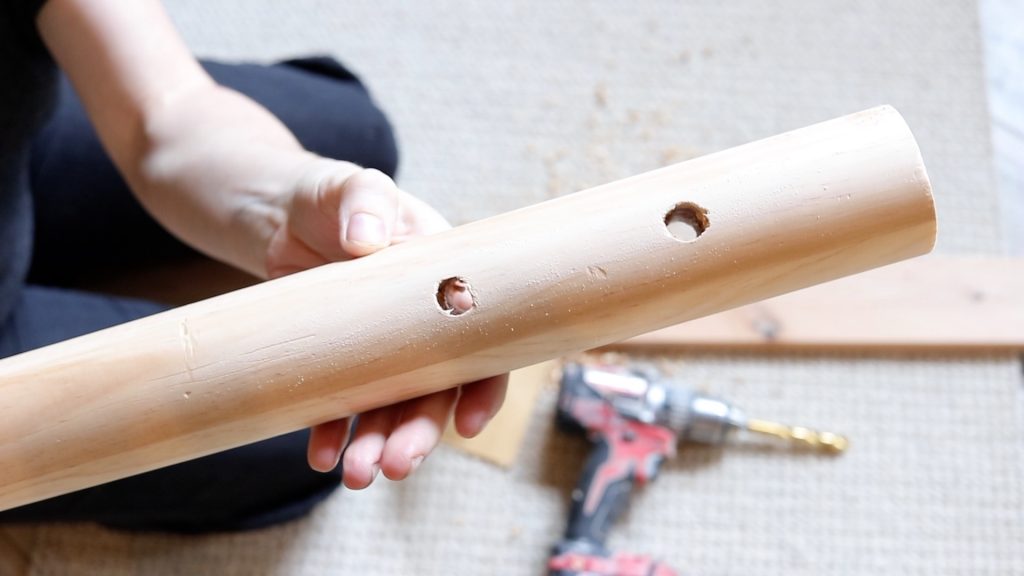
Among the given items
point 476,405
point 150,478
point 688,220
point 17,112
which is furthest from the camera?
point 150,478

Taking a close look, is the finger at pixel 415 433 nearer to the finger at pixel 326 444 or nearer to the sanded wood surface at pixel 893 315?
the finger at pixel 326 444

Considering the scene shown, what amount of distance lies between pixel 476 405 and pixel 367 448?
9 centimetres

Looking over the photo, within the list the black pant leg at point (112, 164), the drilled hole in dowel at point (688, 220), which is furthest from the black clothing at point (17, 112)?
the drilled hole in dowel at point (688, 220)

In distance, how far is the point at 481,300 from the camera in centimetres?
48

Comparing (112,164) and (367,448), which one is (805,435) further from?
(112,164)

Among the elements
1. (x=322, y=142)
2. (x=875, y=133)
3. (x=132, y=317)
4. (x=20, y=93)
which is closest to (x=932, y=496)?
(x=875, y=133)

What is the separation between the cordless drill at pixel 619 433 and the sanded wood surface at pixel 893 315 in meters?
0.09

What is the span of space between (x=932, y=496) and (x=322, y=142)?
0.89 metres

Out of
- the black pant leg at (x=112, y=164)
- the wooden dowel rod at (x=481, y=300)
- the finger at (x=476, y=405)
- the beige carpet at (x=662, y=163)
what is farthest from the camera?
the beige carpet at (x=662, y=163)

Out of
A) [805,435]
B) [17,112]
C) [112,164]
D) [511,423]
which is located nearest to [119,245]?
[112,164]

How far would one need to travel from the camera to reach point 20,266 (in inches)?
32.1

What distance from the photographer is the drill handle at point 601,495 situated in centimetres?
100

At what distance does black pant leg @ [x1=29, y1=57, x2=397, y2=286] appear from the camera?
92cm

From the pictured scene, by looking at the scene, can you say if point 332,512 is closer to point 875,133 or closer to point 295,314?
point 295,314
